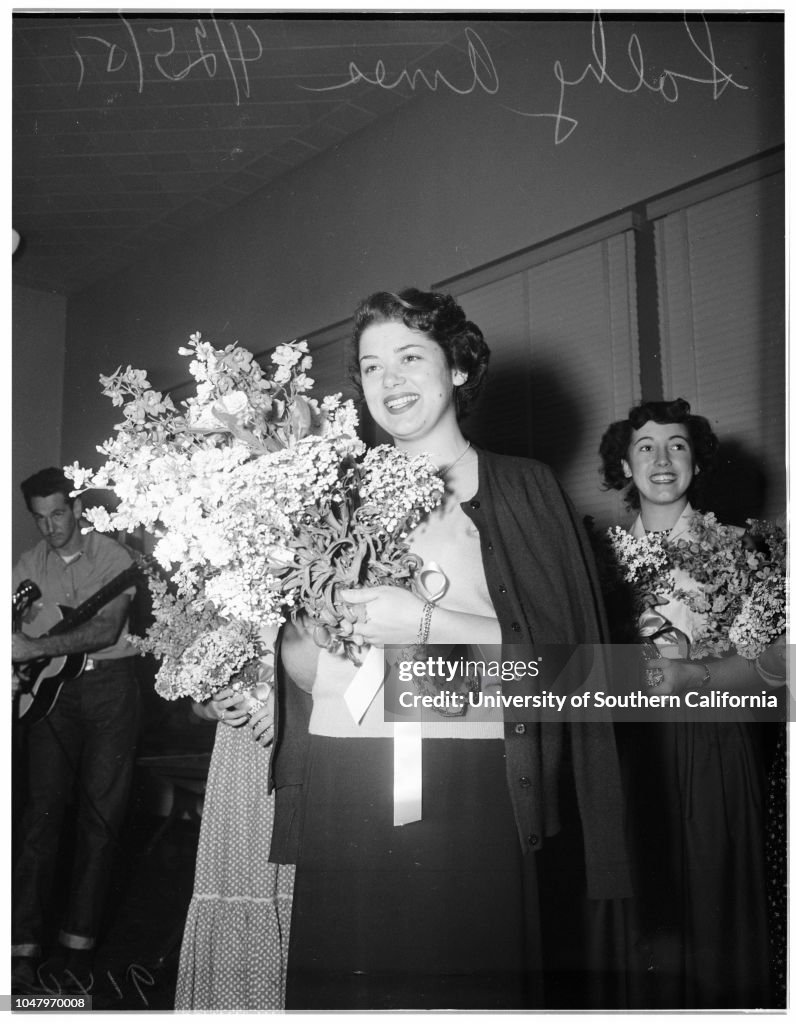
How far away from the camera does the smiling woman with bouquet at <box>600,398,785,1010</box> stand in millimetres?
1632

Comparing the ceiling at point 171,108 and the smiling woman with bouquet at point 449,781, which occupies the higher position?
the ceiling at point 171,108

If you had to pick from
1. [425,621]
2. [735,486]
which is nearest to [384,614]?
[425,621]

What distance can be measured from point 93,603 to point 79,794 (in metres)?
0.39

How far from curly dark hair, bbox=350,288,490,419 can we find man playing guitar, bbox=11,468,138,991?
673mm

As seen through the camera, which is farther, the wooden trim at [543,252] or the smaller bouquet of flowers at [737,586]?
the wooden trim at [543,252]

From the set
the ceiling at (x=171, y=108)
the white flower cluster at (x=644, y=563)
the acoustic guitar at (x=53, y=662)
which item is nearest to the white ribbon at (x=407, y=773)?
the white flower cluster at (x=644, y=563)

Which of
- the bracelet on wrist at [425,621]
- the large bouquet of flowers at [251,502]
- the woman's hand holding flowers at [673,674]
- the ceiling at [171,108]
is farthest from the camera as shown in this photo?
the ceiling at [171,108]

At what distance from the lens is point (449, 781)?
158cm

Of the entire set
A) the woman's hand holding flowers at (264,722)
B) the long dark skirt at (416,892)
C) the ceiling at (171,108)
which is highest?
the ceiling at (171,108)

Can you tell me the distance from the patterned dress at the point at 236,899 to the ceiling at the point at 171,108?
109 centimetres

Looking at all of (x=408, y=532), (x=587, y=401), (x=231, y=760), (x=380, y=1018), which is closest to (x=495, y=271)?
(x=587, y=401)

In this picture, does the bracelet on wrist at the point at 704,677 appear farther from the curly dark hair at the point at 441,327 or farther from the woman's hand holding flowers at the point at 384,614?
the curly dark hair at the point at 441,327

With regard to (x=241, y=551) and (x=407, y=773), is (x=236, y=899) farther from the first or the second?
(x=241, y=551)

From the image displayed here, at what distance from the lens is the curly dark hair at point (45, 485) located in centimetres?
172
